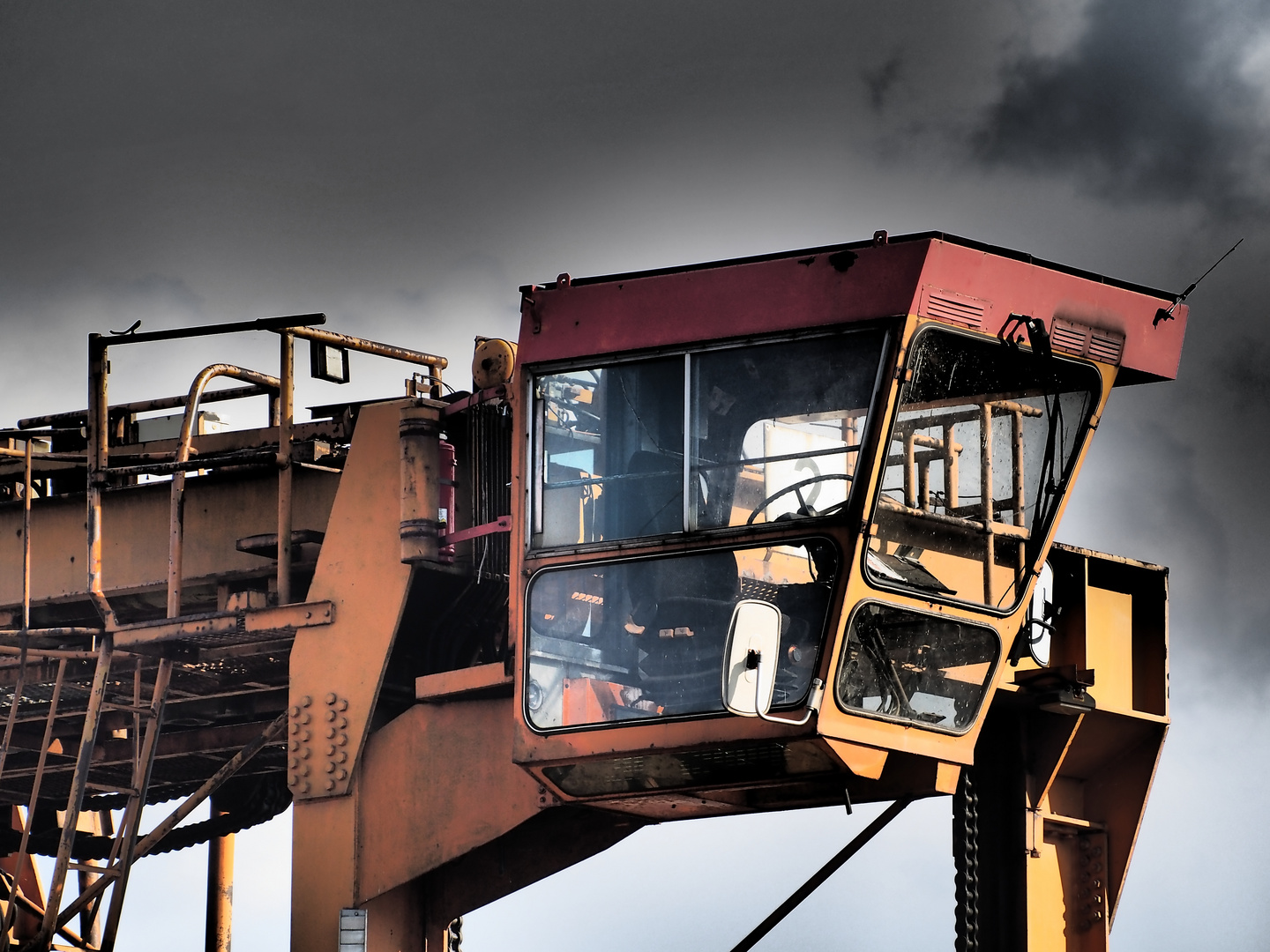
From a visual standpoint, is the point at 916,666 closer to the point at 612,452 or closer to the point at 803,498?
the point at 803,498

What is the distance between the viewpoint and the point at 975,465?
12.6 metres

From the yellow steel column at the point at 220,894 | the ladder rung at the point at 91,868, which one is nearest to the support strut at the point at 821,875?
the ladder rung at the point at 91,868

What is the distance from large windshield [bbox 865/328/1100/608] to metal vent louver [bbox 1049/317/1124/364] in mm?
90

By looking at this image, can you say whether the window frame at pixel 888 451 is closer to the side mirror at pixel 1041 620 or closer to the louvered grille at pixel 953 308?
the louvered grille at pixel 953 308

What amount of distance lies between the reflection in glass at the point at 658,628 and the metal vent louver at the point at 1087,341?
6.60 ft

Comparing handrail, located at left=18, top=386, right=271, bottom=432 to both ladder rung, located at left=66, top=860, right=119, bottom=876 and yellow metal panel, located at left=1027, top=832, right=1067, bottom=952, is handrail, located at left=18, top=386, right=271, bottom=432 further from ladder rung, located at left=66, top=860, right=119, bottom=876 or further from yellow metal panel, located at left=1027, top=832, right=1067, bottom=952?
yellow metal panel, located at left=1027, top=832, right=1067, bottom=952

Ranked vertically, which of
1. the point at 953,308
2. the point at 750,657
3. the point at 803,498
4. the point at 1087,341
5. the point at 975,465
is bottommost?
the point at 750,657

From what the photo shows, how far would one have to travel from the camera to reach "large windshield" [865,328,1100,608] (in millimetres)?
12289

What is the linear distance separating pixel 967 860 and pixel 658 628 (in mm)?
2936

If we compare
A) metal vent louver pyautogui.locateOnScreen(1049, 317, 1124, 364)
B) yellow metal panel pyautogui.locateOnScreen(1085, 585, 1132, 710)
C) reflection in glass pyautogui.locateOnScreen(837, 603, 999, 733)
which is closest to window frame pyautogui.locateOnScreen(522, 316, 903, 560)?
reflection in glass pyautogui.locateOnScreen(837, 603, 999, 733)

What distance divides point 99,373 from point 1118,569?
7.39 m

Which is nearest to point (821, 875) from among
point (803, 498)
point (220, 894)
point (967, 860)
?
point (967, 860)

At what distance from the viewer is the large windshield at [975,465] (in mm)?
12289

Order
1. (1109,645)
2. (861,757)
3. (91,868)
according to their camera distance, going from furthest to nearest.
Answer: (91,868), (1109,645), (861,757)
